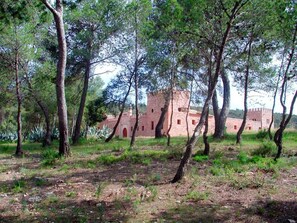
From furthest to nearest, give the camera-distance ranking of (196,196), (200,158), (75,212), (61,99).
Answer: (61,99) → (200,158) → (196,196) → (75,212)

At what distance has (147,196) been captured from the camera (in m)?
6.02

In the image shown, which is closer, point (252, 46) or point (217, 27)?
point (217, 27)

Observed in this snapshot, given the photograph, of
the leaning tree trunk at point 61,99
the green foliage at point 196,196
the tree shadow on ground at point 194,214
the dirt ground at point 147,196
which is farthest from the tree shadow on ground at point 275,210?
the leaning tree trunk at point 61,99

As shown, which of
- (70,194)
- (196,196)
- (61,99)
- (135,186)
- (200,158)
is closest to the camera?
(196,196)

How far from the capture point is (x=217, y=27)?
31.2ft

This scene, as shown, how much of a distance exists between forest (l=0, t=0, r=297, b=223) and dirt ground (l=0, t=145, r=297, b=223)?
0.02 metres

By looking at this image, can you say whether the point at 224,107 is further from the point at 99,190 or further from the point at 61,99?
the point at 99,190

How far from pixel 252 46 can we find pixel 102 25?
329 inches

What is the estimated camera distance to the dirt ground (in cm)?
508

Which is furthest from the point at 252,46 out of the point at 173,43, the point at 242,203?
the point at 242,203

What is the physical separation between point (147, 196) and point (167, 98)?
37.6 feet

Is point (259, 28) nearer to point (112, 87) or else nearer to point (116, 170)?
point (116, 170)

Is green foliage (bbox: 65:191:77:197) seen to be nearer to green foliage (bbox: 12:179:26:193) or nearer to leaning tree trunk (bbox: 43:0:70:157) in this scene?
green foliage (bbox: 12:179:26:193)

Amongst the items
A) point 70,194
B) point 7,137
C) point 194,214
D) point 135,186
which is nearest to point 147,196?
point 135,186
